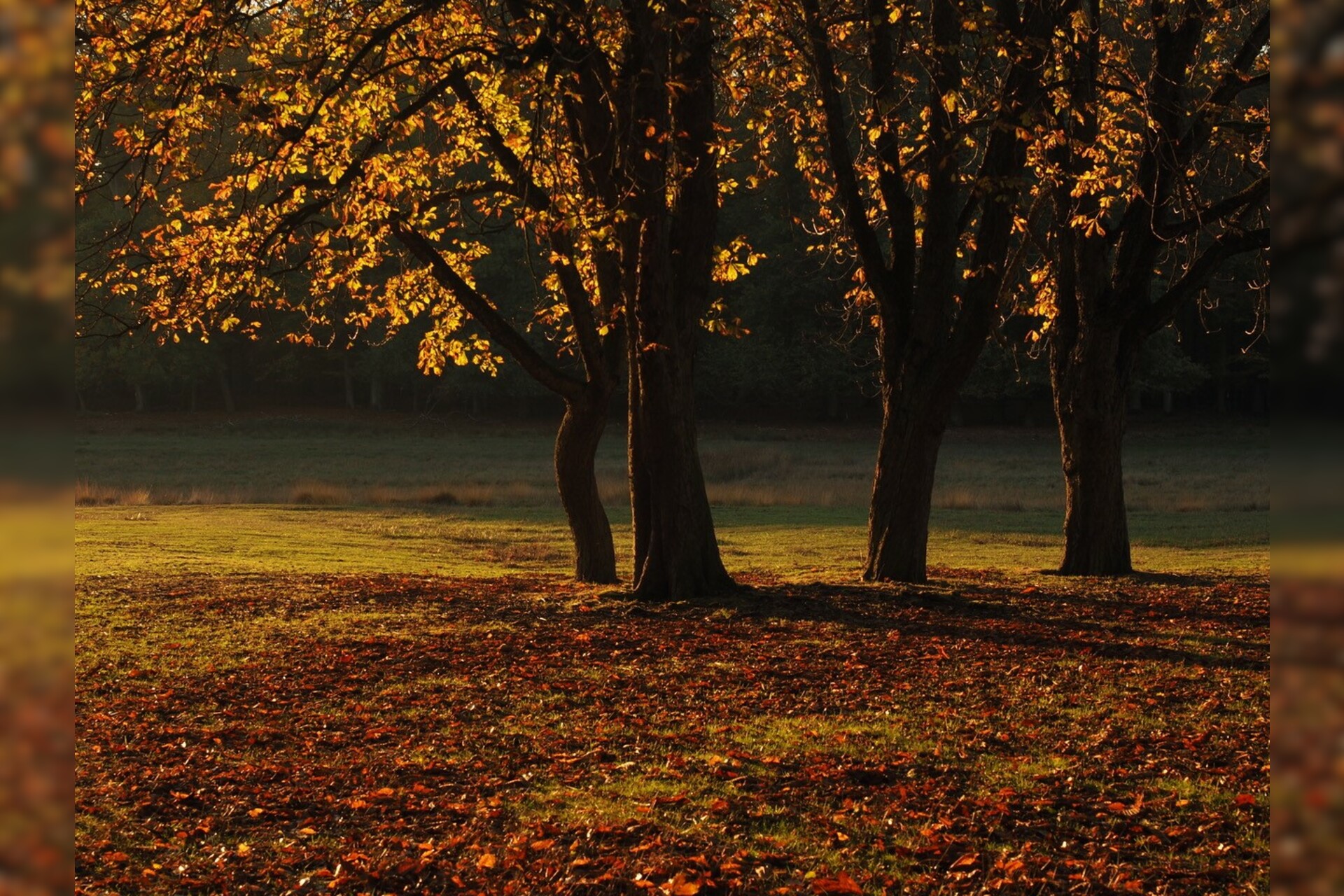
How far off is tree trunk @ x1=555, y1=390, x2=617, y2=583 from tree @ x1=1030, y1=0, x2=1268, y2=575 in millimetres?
6530

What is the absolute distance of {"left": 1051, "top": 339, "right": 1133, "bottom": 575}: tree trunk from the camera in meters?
16.9

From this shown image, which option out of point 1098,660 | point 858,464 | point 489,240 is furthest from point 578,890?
point 489,240

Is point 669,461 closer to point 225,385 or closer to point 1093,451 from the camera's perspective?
point 1093,451

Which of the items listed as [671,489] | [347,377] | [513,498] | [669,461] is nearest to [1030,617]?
Answer: [671,489]

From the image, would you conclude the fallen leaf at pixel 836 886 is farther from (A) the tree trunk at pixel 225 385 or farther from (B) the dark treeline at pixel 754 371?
(A) the tree trunk at pixel 225 385

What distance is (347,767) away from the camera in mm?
7957

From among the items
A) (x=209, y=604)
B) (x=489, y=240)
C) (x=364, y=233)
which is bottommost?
(x=209, y=604)

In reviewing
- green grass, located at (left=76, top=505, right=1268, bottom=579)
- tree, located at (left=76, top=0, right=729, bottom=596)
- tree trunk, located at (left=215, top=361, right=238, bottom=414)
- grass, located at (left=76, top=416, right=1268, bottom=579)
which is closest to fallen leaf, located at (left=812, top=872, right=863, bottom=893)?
tree, located at (left=76, top=0, right=729, bottom=596)

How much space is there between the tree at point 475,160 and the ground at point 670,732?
7.06 ft

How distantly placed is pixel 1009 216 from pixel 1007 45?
11.7 ft

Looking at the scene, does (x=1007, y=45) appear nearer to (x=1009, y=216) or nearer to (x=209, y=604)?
(x=1009, y=216)

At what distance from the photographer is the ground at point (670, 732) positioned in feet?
20.2

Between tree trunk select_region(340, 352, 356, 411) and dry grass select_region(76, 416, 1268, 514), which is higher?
tree trunk select_region(340, 352, 356, 411)

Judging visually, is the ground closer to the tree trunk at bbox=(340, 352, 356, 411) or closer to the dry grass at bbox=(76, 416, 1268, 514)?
the dry grass at bbox=(76, 416, 1268, 514)
